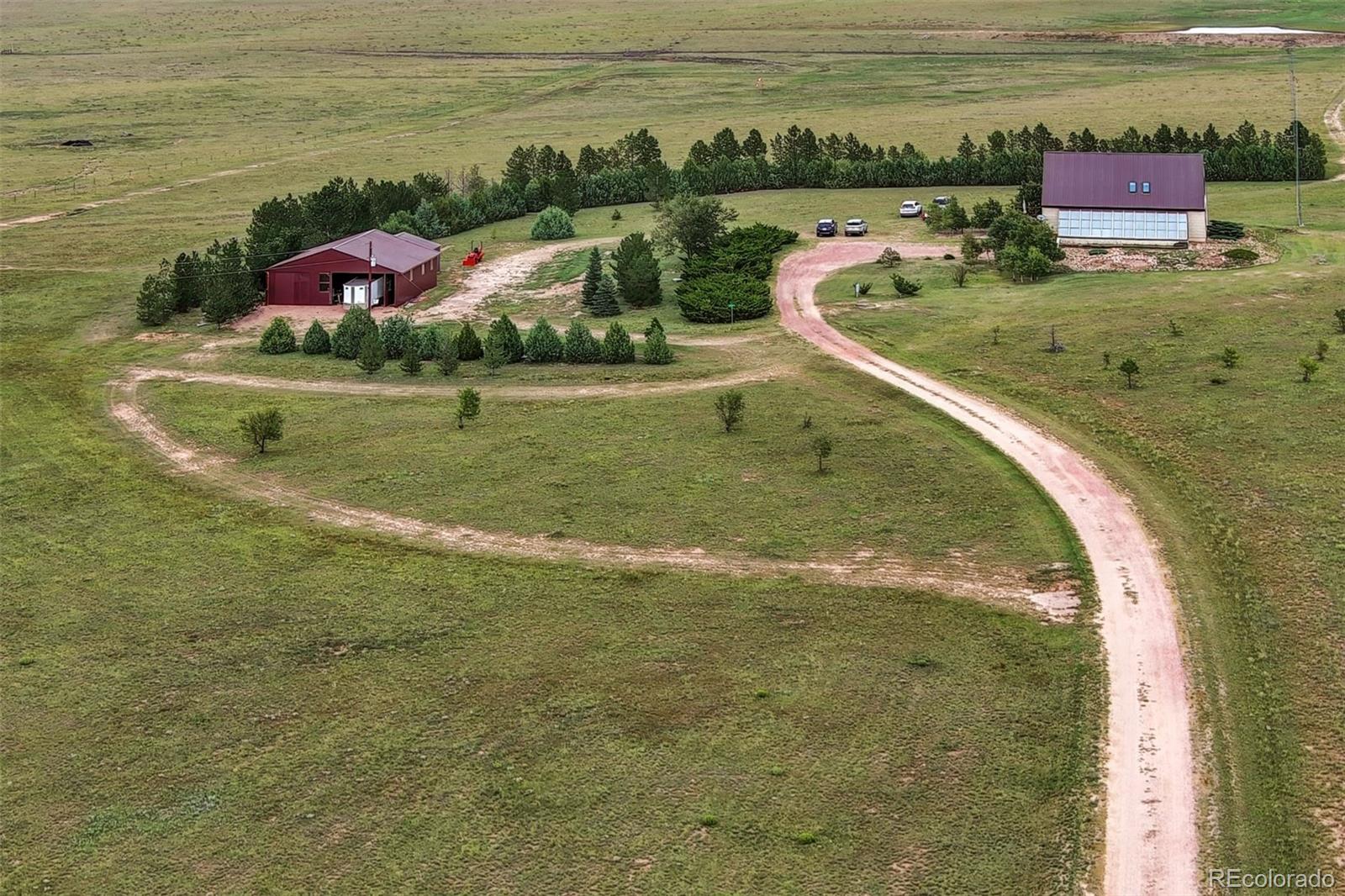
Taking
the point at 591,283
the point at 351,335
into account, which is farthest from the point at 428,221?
the point at 351,335

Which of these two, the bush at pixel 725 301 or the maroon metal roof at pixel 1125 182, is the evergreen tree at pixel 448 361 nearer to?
the bush at pixel 725 301

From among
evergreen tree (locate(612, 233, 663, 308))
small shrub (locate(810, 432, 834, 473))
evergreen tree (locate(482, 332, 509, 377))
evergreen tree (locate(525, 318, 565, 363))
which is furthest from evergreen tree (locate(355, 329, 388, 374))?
small shrub (locate(810, 432, 834, 473))

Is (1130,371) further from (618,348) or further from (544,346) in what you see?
(544,346)

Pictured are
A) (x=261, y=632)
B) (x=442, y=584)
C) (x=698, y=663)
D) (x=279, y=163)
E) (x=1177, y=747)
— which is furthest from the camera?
(x=279, y=163)

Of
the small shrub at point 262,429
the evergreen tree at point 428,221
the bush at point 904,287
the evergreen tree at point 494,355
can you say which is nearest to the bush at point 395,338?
the evergreen tree at point 494,355

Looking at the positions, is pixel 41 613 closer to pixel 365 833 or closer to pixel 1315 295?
pixel 365 833

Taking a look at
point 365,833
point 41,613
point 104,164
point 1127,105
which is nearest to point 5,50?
point 104,164
